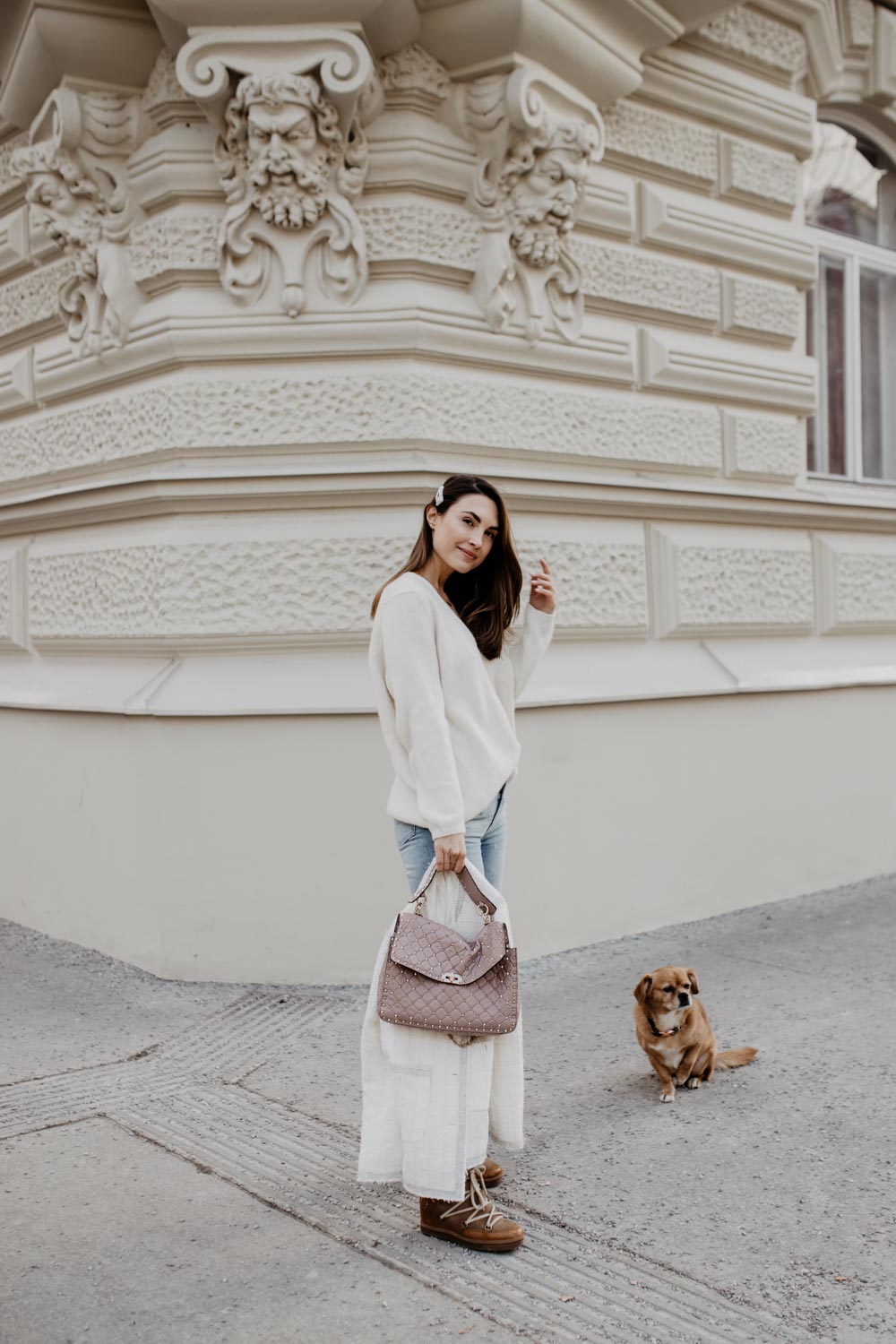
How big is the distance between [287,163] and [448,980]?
10.8ft

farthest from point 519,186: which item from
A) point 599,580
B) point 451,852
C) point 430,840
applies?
point 451,852

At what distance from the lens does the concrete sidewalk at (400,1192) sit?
2693 millimetres

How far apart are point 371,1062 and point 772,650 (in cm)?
405

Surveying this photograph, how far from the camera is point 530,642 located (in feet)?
11.0

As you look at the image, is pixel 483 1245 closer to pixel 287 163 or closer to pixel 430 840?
pixel 430 840

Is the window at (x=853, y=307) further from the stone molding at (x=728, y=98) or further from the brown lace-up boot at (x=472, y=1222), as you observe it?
the brown lace-up boot at (x=472, y=1222)

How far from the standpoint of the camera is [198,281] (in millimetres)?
5188

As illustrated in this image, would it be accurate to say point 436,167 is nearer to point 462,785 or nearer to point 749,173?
point 749,173

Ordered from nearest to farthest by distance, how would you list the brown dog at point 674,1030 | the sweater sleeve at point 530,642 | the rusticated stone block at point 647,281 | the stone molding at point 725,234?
the sweater sleeve at point 530,642 < the brown dog at point 674,1030 < the rusticated stone block at point 647,281 < the stone molding at point 725,234

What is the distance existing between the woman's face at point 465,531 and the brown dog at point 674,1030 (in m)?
1.36

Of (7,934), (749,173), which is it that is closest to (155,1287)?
(7,934)

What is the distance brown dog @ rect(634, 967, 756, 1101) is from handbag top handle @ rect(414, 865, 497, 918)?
923mm

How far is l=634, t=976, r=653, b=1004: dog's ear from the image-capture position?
379 cm

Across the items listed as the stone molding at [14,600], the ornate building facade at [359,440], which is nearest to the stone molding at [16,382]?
the ornate building facade at [359,440]
